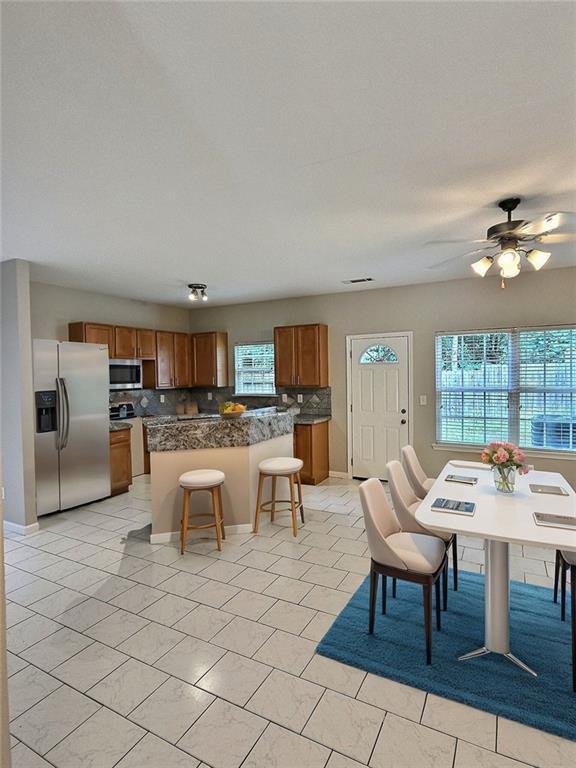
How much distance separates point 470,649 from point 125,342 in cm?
532

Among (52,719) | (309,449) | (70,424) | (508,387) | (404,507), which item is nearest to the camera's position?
(52,719)

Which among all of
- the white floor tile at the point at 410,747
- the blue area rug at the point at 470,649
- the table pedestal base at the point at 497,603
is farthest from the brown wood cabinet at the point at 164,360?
the white floor tile at the point at 410,747

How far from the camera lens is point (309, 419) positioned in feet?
19.4

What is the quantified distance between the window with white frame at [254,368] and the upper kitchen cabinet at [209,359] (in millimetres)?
221

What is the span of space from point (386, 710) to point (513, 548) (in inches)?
91.1

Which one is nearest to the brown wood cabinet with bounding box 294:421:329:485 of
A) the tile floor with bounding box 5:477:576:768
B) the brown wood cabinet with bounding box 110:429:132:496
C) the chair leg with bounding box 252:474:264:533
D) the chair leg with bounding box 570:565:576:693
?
the chair leg with bounding box 252:474:264:533

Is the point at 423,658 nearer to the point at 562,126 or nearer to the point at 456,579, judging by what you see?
the point at 456,579

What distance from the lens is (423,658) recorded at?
221cm

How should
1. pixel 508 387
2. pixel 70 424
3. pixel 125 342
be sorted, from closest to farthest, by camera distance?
1. pixel 70 424
2. pixel 508 387
3. pixel 125 342

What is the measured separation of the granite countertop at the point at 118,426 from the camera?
5516mm

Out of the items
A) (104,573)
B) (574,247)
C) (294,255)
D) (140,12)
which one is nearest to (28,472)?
(104,573)

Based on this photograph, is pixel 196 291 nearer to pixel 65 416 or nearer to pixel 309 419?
pixel 65 416

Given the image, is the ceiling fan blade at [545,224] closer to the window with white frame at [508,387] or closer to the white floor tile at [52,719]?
the window with white frame at [508,387]

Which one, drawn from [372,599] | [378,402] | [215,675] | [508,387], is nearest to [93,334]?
[378,402]
